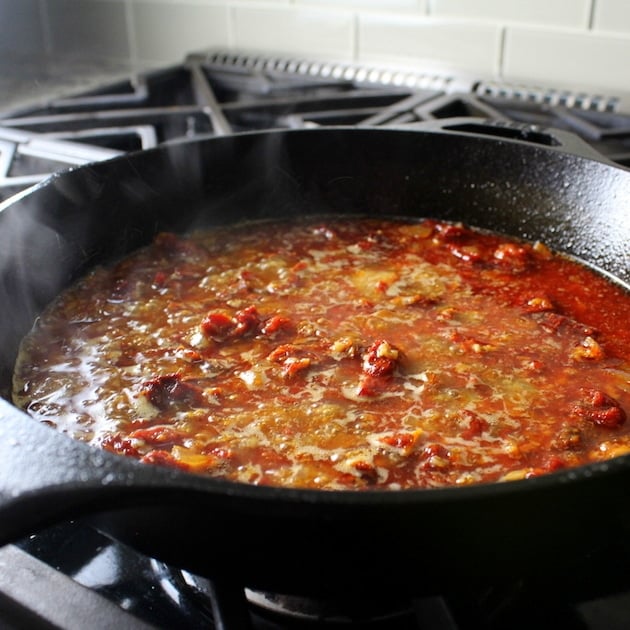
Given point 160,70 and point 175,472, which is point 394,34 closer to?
point 160,70

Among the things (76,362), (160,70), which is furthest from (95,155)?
(160,70)

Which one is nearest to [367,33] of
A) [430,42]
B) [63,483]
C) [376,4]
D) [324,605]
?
[376,4]

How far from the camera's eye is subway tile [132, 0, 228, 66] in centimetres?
272

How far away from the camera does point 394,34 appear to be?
2.35 metres

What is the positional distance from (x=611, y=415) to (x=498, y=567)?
0.46m

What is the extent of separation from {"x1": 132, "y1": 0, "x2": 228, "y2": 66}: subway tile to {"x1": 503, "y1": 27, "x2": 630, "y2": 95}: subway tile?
1.08 m

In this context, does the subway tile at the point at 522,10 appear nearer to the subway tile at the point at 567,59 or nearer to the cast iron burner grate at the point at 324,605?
the subway tile at the point at 567,59

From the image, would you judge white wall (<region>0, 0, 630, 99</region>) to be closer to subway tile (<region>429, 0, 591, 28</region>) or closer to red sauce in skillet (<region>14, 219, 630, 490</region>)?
subway tile (<region>429, 0, 591, 28</region>)

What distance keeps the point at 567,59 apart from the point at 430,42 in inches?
16.5

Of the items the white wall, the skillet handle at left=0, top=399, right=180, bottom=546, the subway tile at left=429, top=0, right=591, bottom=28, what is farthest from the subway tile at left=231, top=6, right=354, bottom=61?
the skillet handle at left=0, top=399, right=180, bottom=546

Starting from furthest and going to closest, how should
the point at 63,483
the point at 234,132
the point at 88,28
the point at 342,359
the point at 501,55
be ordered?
the point at 88,28 < the point at 501,55 < the point at 234,132 < the point at 342,359 < the point at 63,483

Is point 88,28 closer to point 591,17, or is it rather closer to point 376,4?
point 376,4

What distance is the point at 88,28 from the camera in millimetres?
3068

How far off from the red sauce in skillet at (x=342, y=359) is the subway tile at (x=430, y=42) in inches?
33.8
